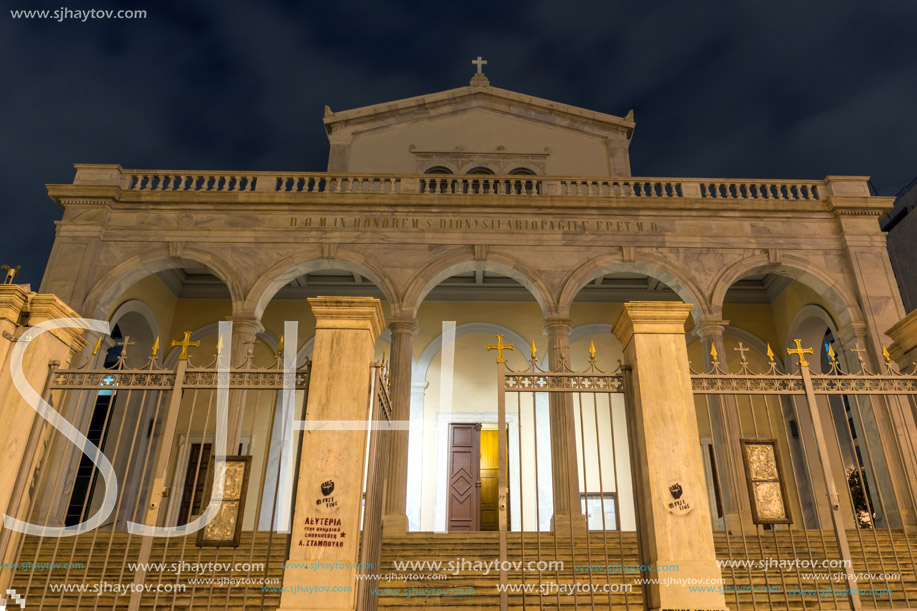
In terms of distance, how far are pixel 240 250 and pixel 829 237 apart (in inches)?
479

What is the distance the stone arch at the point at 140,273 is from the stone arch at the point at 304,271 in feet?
1.12

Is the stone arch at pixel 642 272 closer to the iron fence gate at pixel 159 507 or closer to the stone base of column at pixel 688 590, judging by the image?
the iron fence gate at pixel 159 507

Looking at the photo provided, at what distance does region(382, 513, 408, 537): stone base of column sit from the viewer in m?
11.3

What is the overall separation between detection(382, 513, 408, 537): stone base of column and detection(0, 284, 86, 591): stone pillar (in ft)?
20.6

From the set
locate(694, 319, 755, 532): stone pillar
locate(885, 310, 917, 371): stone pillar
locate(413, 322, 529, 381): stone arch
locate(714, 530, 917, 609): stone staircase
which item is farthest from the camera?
locate(413, 322, 529, 381): stone arch

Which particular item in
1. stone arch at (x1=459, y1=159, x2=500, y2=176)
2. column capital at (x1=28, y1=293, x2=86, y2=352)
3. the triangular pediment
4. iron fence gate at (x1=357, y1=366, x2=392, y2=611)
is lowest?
iron fence gate at (x1=357, y1=366, x2=392, y2=611)

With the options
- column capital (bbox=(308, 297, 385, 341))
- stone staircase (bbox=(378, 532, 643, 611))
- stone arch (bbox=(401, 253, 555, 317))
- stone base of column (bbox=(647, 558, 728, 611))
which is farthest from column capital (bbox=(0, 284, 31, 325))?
stone arch (bbox=(401, 253, 555, 317))

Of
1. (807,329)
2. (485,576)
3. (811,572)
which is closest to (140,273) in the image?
(485,576)

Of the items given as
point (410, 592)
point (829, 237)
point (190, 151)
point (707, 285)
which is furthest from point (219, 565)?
point (190, 151)

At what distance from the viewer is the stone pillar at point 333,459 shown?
4.83 m

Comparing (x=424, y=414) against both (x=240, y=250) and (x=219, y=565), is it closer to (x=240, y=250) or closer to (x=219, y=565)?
(x=240, y=250)

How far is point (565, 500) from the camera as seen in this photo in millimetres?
11734

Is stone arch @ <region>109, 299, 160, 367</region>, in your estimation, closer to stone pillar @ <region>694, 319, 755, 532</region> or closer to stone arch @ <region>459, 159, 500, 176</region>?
stone arch @ <region>459, 159, 500, 176</region>

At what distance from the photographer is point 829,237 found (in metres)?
14.0
